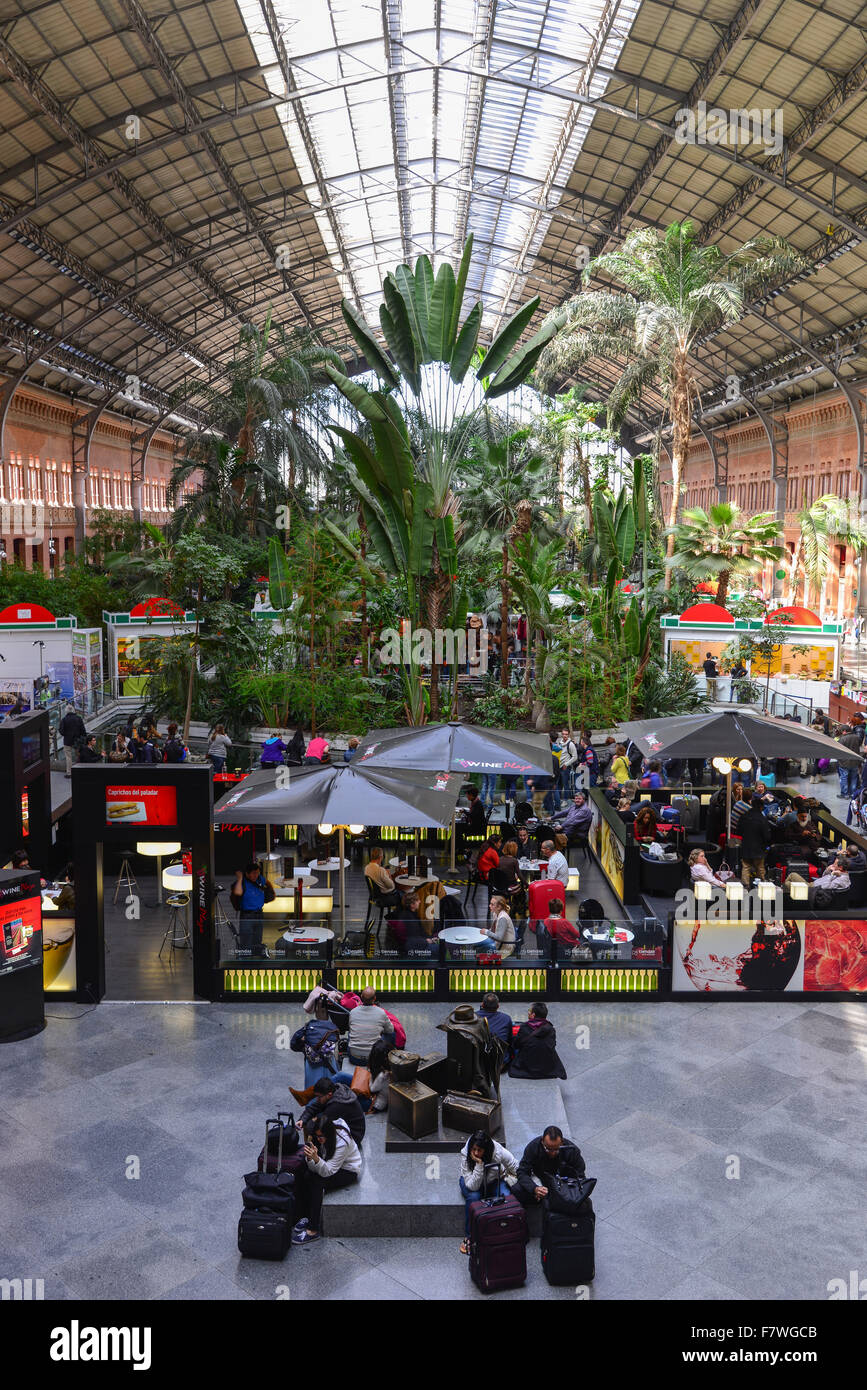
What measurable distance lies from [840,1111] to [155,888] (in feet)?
29.0

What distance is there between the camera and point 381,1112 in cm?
813

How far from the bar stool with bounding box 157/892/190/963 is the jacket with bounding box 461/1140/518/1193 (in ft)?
18.5

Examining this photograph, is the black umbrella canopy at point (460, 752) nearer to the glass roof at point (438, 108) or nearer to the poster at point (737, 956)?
the poster at point (737, 956)

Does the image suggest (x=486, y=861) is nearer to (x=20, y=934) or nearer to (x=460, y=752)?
(x=460, y=752)

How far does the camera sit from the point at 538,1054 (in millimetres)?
8461

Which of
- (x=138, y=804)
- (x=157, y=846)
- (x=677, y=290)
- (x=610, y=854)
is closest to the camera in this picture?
(x=138, y=804)

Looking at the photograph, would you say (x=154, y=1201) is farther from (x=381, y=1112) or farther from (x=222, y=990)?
(x=222, y=990)

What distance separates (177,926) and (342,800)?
3473 millimetres

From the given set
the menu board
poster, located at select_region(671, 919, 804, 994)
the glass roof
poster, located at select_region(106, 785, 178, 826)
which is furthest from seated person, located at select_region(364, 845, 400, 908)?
the glass roof

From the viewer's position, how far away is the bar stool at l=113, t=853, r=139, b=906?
46.3 ft

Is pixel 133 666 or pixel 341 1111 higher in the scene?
pixel 133 666

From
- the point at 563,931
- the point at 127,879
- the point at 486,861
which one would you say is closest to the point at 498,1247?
the point at 563,931

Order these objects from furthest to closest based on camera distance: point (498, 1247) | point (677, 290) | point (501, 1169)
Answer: point (677, 290), point (501, 1169), point (498, 1247)
